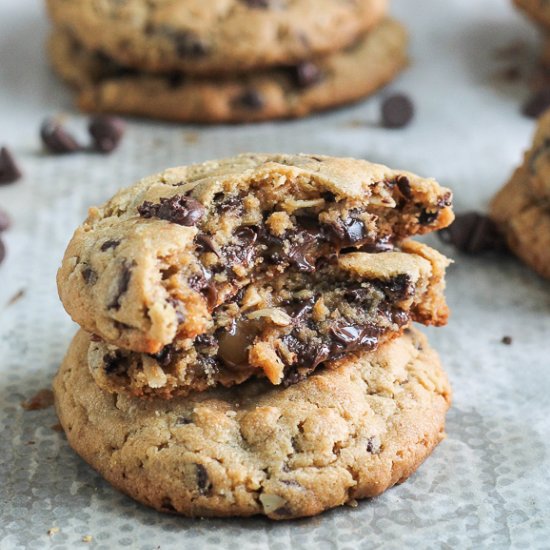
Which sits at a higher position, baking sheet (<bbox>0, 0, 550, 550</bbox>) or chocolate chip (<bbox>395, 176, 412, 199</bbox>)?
chocolate chip (<bbox>395, 176, 412, 199</bbox>)

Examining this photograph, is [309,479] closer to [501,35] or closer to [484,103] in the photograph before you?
[484,103]

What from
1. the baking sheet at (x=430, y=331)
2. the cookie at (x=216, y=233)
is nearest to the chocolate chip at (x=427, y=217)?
the cookie at (x=216, y=233)

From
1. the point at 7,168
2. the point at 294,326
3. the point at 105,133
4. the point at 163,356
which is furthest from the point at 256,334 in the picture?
the point at 105,133

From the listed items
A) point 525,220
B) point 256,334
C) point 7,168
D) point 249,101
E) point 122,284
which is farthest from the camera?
point 249,101

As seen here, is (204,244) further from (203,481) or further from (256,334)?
(203,481)

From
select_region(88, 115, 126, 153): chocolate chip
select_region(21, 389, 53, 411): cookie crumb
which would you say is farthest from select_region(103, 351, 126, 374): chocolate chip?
select_region(88, 115, 126, 153): chocolate chip

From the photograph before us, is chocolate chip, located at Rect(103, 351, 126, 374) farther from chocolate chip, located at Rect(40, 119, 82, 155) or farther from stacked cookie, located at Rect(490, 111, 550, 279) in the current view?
chocolate chip, located at Rect(40, 119, 82, 155)
